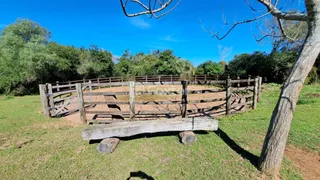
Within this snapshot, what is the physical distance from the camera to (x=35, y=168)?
309 centimetres

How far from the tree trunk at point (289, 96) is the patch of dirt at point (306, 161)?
0.53 meters

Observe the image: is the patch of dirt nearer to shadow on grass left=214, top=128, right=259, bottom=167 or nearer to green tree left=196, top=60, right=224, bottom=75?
shadow on grass left=214, top=128, right=259, bottom=167

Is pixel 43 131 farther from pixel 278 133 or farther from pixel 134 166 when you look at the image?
pixel 278 133

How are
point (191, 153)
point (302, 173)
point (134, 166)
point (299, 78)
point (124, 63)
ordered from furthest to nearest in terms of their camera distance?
point (124, 63) → point (191, 153) → point (134, 166) → point (302, 173) → point (299, 78)

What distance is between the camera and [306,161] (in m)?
2.99

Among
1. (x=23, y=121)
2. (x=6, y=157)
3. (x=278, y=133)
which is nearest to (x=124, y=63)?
(x=23, y=121)

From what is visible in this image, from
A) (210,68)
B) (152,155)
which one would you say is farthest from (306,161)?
(210,68)

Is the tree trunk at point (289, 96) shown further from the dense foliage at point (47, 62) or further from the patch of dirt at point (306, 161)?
the dense foliage at point (47, 62)

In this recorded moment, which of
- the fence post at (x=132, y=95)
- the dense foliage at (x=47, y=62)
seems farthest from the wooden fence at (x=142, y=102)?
the dense foliage at (x=47, y=62)

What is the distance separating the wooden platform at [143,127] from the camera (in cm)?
363

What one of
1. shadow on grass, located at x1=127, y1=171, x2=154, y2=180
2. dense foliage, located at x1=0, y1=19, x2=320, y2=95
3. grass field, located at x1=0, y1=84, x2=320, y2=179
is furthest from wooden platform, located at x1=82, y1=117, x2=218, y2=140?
dense foliage, located at x1=0, y1=19, x2=320, y2=95

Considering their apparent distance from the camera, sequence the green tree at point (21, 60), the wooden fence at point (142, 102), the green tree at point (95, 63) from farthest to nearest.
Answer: the green tree at point (95, 63) < the green tree at point (21, 60) < the wooden fence at point (142, 102)

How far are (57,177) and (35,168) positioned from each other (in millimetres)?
641

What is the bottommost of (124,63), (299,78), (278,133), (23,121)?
(23,121)
